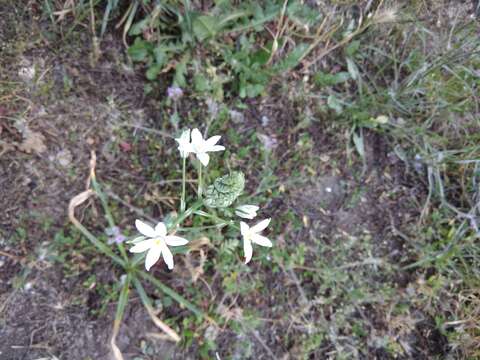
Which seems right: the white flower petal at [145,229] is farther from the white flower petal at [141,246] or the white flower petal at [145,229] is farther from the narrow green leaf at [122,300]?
the narrow green leaf at [122,300]

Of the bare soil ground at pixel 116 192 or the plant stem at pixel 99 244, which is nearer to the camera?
the plant stem at pixel 99 244

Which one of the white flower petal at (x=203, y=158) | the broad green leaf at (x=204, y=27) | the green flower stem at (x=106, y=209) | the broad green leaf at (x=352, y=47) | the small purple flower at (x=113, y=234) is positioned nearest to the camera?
the white flower petal at (x=203, y=158)

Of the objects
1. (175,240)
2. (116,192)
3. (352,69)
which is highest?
(352,69)

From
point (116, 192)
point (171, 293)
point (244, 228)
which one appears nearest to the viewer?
point (244, 228)

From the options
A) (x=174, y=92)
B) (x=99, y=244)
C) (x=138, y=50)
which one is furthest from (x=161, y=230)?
(x=138, y=50)

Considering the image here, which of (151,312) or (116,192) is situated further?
(116,192)

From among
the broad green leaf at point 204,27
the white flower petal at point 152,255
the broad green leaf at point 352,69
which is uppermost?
the broad green leaf at point 204,27

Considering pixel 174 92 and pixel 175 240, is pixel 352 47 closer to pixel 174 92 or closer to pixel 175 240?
pixel 174 92

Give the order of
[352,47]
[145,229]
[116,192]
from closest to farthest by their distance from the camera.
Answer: [145,229] → [116,192] → [352,47]

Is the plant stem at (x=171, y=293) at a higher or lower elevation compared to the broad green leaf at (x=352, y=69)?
lower

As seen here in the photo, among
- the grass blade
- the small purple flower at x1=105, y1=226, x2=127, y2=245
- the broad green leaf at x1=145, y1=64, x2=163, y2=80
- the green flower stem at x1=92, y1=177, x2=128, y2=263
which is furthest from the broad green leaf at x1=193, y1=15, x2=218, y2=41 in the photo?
the grass blade

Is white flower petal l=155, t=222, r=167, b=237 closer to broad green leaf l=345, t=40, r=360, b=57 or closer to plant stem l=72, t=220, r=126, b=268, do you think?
plant stem l=72, t=220, r=126, b=268

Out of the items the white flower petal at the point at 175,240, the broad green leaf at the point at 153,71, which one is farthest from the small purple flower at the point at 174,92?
the white flower petal at the point at 175,240
